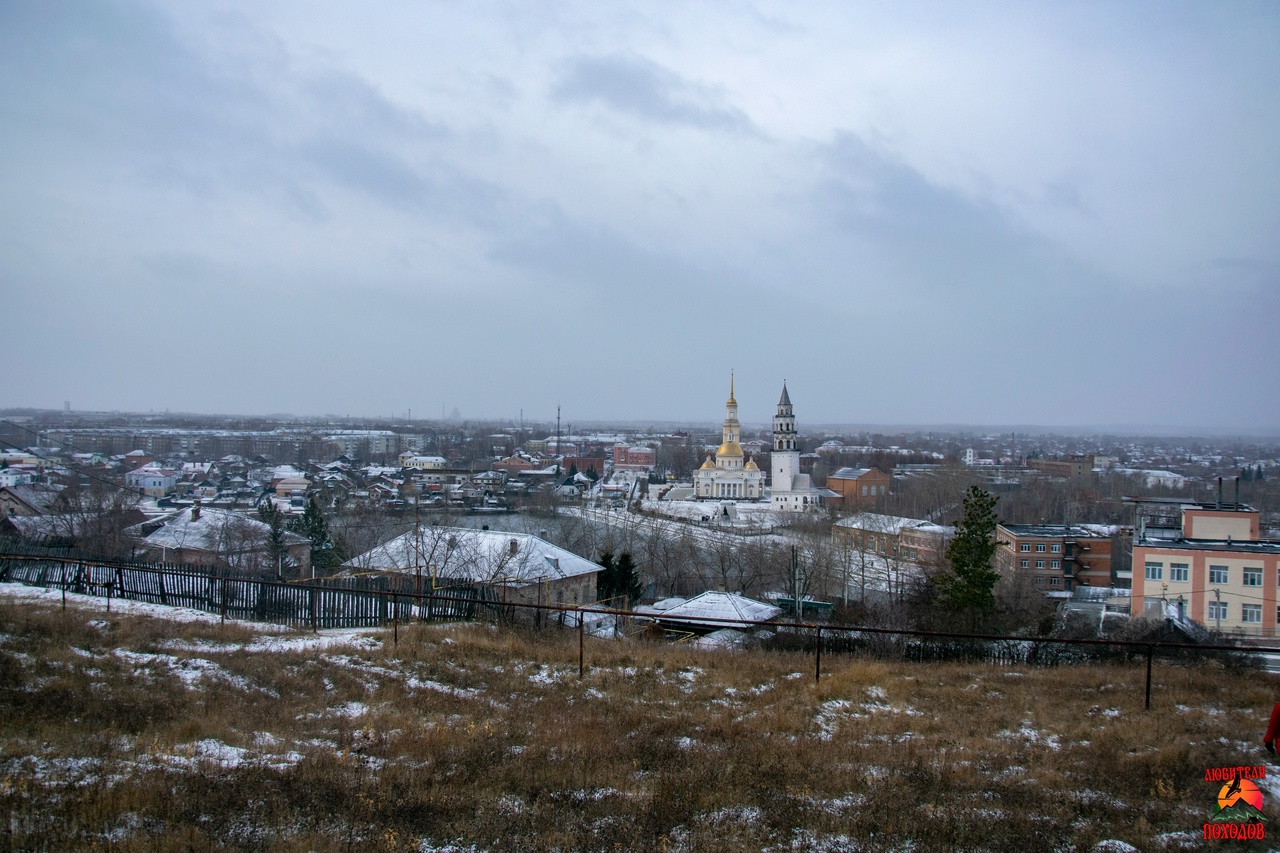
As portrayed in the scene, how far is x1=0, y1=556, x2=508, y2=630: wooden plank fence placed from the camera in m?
13.6

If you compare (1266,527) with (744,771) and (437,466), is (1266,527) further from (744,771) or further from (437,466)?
(437,466)

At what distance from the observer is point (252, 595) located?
13992 mm

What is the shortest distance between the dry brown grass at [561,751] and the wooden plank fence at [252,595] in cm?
301

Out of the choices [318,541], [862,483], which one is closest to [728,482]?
[862,483]

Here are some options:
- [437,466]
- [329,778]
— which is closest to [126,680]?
[329,778]

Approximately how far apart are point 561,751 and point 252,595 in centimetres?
997

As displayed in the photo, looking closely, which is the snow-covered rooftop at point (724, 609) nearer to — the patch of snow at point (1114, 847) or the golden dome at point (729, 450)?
the patch of snow at point (1114, 847)

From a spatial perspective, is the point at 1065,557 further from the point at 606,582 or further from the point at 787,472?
the point at 787,472

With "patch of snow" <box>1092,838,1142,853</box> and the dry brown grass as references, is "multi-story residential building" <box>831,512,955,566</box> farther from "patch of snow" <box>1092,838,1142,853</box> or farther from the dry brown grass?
"patch of snow" <box>1092,838,1142,853</box>

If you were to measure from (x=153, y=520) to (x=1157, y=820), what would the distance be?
41789 millimetres

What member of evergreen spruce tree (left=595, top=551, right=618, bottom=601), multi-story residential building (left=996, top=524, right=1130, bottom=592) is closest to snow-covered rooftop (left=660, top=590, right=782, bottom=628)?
evergreen spruce tree (left=595, top=551, right=618, bottom=601)

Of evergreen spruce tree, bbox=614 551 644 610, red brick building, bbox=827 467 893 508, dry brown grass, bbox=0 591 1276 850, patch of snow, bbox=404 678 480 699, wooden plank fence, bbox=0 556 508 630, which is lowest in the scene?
red brick building, bbox=827 467 893 508

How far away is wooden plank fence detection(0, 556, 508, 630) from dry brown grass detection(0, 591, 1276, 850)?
9.86 feet

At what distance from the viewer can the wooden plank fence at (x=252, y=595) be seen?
44.6 ft
